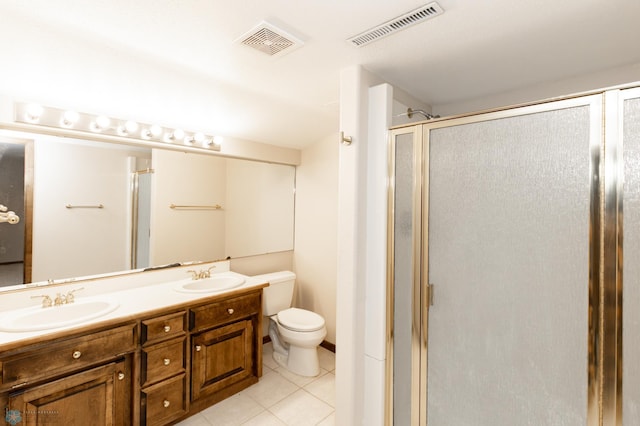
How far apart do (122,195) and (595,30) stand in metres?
2.98

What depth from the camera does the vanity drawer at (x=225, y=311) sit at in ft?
7.00

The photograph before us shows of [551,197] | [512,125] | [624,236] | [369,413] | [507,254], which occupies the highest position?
[512,125]

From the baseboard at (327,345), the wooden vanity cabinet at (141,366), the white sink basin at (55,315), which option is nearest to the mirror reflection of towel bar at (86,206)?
the white sink basin at (55,315)

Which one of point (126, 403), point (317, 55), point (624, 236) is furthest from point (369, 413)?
point (317, 55)

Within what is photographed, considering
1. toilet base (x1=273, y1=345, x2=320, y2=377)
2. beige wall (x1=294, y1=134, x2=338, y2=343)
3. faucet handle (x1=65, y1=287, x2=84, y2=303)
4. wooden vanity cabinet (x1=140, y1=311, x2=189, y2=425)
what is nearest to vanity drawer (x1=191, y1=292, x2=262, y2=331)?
wooden vanity cabinet (x1=140, y1=311, x2=189, y2=425)

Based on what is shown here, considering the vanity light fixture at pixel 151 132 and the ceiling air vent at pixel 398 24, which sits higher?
the ceiling air vent at pixel 398 24

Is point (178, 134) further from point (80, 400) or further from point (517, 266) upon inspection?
point (517, 266)

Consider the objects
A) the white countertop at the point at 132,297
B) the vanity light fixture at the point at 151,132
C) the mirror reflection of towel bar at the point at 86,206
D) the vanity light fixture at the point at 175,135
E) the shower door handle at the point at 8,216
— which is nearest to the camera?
the white countertop at the point at 132,297

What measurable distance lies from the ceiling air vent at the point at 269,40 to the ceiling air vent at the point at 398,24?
301 mm

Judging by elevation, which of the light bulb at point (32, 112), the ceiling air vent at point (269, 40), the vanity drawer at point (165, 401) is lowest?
the vanity drawer at point (165, 401)

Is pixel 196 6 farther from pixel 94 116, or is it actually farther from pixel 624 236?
pixel 624 236

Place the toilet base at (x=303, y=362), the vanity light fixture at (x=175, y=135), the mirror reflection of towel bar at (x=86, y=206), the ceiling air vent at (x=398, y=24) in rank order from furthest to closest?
1. the toilet base at (x=303, y=362)
2. the vanity light fixture at (x=175, y=135)
3. the mirror reflection of towel bar at (x=86, y=206)
4. the ceiling air vent at (x=398, y=24)

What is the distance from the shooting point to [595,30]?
4.67 feet

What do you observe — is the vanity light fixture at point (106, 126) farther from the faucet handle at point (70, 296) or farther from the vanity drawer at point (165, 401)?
the vanity drawer at point (165, 401)
